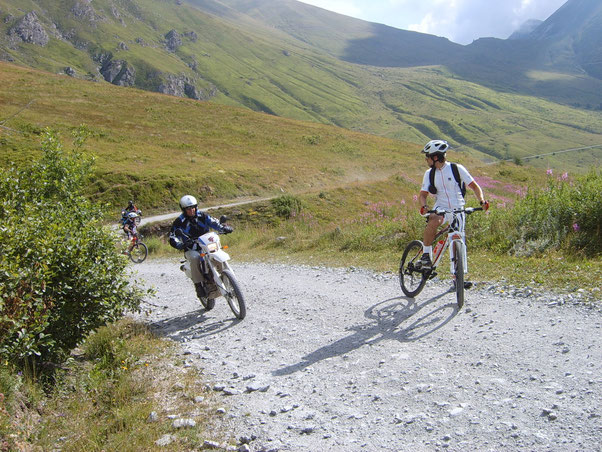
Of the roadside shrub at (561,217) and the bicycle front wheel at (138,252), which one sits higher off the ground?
the roadside shrub at (561,217)

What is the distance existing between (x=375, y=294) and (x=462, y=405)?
4.49 m

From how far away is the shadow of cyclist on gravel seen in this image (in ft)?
19.4

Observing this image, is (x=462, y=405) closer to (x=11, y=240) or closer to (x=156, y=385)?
(x=156, y=385)

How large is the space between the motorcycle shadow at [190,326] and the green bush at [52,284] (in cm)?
A: 126

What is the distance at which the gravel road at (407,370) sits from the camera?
12.6ft

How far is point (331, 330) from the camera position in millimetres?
6859

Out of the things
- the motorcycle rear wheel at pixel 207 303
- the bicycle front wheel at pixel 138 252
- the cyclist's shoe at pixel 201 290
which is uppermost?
the cyclist's shoe at pixel 201 290

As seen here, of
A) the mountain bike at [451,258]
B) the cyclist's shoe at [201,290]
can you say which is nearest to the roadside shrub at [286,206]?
the cyclist's shoe at [201,290]

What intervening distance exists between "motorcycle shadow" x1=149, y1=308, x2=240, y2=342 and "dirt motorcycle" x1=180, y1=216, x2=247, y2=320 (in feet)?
1.20

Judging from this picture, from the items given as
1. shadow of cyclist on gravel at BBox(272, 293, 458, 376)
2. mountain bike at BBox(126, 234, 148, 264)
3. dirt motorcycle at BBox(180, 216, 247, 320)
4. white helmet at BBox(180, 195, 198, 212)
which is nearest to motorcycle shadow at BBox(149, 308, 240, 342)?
dirt motorcycle at BBox(180, 216, 247, 320)

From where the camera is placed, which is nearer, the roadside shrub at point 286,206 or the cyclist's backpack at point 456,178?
the cyclist's backpack at point 456,178

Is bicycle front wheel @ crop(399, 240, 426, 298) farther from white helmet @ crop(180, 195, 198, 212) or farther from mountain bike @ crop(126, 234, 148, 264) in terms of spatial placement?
mountain bike @ crop(126, 234, 148, 264)

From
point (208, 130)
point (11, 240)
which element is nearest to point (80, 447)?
point (11, 240)

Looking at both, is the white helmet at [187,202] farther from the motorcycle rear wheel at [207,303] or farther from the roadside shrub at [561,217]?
the roadside shrub at [561,217]
